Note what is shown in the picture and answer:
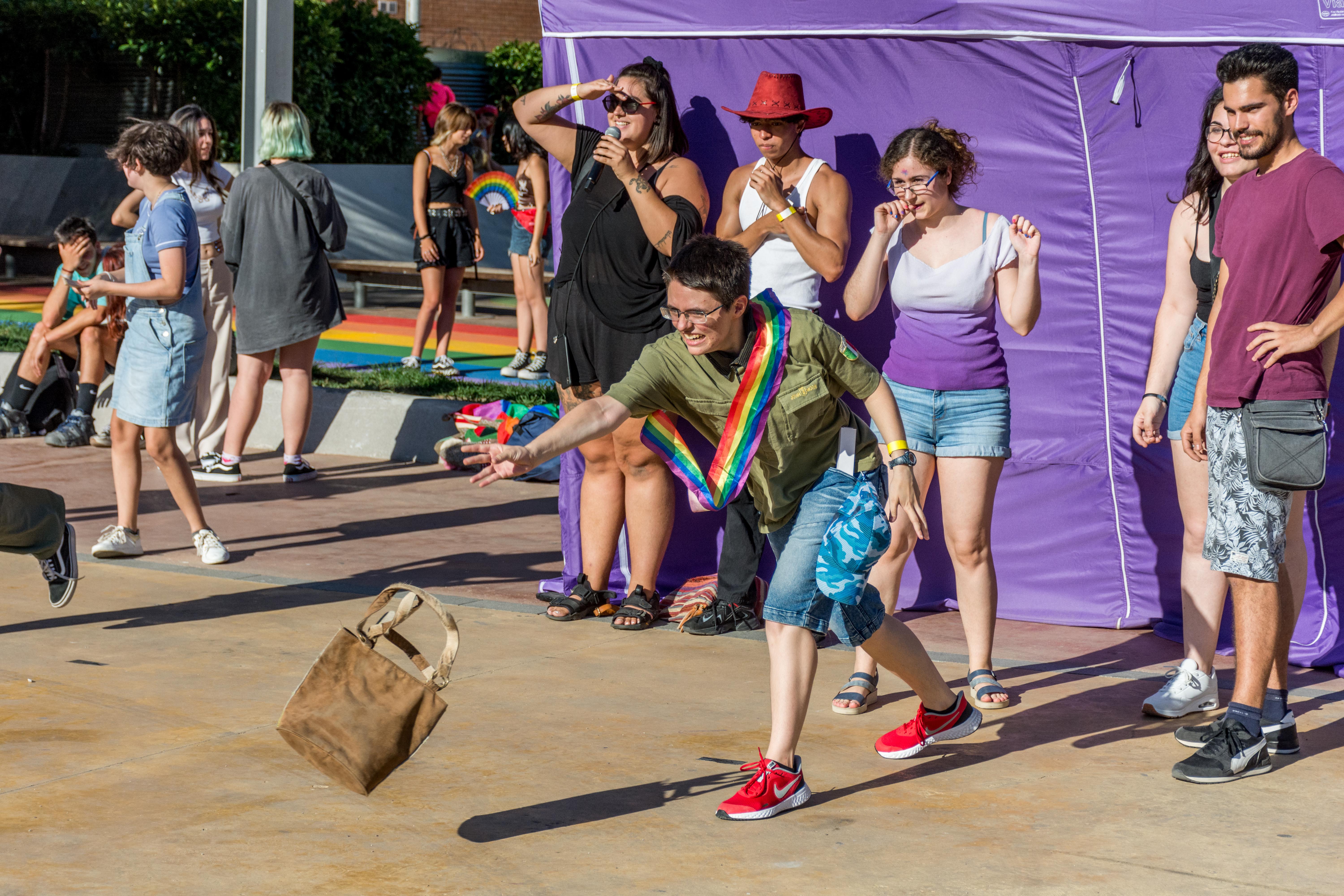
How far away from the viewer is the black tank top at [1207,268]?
493 centimetres

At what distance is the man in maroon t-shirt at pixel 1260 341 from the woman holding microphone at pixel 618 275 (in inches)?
80.1

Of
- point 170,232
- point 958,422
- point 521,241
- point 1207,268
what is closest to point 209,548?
point 170,232

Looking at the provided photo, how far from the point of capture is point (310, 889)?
11.8ft

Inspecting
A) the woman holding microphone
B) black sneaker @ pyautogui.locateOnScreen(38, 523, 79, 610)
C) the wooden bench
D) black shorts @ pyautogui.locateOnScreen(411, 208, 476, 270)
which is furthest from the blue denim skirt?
the wooden bench

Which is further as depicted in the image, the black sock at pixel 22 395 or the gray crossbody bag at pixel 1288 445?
the black sock at pixel 22 395

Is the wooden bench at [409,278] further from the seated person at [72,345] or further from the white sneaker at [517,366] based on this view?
the seated person at [72,345]

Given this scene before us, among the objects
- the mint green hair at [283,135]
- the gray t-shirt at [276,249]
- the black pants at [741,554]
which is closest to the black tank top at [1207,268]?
the black pants at [741,554]

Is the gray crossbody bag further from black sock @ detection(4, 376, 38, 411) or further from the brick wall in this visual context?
the brick wall

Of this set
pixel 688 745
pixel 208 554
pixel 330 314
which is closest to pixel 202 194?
pixel 330 314

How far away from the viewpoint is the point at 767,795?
13.4 ft

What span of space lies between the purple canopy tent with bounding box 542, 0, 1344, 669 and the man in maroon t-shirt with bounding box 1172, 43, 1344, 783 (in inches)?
45.8

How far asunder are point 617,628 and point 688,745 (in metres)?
1.43

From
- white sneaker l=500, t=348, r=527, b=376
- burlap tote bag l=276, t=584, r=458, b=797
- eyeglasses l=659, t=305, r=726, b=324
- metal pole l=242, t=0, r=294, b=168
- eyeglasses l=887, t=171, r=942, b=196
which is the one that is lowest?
burlap tote bag l=276, t=584, r=458, b=797

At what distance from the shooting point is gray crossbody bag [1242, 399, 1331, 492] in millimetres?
4402
